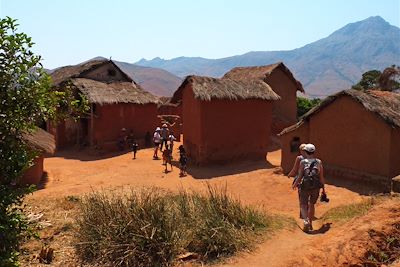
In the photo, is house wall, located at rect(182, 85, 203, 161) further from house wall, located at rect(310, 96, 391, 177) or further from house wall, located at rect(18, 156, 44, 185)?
house wall, located at rect(18, 156, 44, 185)

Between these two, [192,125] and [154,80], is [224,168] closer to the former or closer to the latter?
[192,125]

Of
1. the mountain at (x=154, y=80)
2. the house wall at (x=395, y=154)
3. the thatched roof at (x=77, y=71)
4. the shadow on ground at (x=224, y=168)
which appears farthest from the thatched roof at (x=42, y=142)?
the mountain at (x=154, y=80)

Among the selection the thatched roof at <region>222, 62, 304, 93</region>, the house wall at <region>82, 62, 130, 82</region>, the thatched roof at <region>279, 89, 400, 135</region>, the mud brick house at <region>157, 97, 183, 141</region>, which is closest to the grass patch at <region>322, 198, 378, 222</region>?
the thatched roof at <region>279, 89, 400, 135</region>

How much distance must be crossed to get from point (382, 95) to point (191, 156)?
7750mm

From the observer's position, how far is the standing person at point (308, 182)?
7324mm

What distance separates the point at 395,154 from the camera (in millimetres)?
11680

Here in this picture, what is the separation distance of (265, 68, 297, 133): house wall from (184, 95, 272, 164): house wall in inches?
242

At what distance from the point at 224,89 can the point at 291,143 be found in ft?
11.8

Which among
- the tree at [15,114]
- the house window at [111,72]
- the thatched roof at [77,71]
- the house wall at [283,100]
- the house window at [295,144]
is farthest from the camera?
the house wall at [283,100]

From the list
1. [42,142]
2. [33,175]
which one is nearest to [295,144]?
[42,142]

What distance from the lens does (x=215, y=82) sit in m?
16.4

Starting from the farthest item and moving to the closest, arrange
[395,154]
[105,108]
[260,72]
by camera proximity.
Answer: [260,72] → [105,108] → [395,154]

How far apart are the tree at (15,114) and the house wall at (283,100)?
63.4ft

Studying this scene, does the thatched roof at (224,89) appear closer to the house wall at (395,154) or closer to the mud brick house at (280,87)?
the mud brick house at (280,87)
